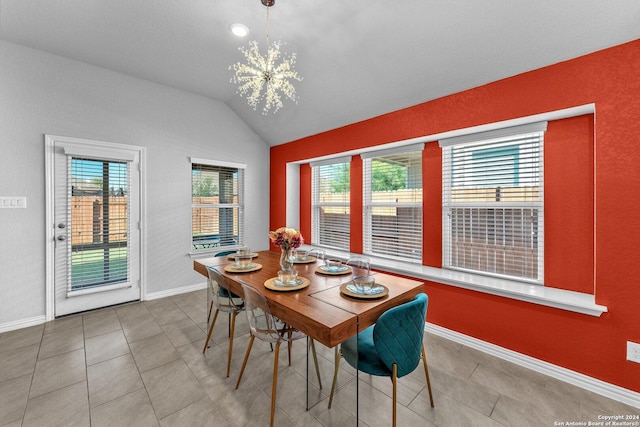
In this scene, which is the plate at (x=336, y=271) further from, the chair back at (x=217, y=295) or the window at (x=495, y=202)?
the window at (x=495, y=202)

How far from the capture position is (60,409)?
1760 mm

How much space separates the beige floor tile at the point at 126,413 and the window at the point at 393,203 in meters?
2.83

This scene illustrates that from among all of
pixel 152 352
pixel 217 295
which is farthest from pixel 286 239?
pixel 152 352

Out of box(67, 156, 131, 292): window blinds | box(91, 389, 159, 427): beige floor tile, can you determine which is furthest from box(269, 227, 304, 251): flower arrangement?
box(67, 156, 131, 292): window blinds

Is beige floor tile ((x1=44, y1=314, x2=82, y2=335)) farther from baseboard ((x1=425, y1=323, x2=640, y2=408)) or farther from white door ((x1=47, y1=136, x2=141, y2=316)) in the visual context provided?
baseboard ((x1=425, y1=323, x2=640, y2=408))

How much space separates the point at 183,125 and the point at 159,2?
1880mm

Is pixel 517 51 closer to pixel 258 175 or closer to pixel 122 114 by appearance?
pixel 258 175

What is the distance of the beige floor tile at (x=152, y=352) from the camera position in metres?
2.26

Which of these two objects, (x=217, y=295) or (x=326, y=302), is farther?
(x=217, y=295)

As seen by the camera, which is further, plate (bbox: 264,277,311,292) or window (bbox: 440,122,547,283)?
window (bbox: 440,122,547,283)

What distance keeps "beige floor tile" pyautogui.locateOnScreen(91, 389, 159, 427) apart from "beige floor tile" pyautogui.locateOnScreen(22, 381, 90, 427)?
2.7 inches

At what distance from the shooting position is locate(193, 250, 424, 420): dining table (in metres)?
1.38

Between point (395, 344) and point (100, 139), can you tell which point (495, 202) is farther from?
point (100, 139)

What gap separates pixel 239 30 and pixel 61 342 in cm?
351
